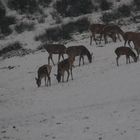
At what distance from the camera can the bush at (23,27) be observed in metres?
41.6

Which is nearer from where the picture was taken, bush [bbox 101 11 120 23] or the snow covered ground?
the snow covered ground

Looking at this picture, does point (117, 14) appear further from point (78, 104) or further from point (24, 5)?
point (78, 104)

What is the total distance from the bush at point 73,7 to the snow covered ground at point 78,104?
18.3 m

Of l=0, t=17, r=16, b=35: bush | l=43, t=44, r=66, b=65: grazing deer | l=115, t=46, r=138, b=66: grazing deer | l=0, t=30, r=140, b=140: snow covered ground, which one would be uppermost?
l=0, t=17, r=16, b=35: bush

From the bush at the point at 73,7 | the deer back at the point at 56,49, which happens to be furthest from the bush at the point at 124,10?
the deer back at the point at 56,49

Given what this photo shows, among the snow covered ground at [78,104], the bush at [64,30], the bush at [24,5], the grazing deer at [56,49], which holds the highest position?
the bush at [24,5]

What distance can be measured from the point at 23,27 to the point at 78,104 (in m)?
24.8

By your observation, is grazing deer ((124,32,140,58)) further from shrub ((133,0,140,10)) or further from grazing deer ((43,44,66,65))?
shrub ((133,0,140,10))

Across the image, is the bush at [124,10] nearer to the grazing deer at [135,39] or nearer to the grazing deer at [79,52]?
the grazing deer at [135,39]

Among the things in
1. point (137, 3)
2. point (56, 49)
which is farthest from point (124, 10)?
point (56, 49)

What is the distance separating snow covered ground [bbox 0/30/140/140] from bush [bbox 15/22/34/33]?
1393 cm

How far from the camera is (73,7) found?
151ft

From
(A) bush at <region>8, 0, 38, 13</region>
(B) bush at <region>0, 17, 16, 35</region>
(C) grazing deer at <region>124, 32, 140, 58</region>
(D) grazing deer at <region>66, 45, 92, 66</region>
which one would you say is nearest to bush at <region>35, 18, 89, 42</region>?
(B) bush at <region>0, 17, 16, 35</region>

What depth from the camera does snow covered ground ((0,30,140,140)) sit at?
14523 mm
